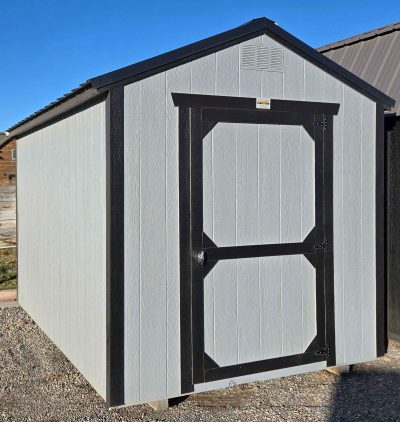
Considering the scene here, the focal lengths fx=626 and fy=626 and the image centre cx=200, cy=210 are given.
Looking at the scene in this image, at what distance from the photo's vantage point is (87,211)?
5016mm

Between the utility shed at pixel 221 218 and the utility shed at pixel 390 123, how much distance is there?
83 cm

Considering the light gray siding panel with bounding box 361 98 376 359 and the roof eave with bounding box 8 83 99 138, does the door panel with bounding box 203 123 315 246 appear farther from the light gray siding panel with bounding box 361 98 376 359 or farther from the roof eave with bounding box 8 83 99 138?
the roof eave with bounding box 8 83 99 138

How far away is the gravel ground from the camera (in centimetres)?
454

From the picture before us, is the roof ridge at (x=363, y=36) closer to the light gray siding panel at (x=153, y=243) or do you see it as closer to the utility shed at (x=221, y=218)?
the utility shed at (x=221, y=218)

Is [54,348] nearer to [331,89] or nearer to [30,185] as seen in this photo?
[30,185]

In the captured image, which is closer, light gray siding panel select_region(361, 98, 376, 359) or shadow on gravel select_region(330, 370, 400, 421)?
shadow on gravel select_region(330, 370, 400, 421)

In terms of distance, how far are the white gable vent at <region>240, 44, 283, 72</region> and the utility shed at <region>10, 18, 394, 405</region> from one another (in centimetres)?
1

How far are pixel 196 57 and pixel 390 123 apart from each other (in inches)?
100

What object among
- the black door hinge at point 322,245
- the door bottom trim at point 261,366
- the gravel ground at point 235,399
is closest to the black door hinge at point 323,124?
the black door hinge at point 322,245

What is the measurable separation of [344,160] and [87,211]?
2202 mm

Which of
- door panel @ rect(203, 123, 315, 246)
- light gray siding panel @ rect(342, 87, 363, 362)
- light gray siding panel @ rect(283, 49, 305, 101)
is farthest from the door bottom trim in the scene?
light gray siding panel @ rect(283, 49, 305, 101)

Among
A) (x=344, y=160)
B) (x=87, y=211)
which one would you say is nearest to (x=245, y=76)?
(x=344, y=160)

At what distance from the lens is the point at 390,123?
6.36 metres

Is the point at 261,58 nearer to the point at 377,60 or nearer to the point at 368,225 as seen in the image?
the point at 368,225
